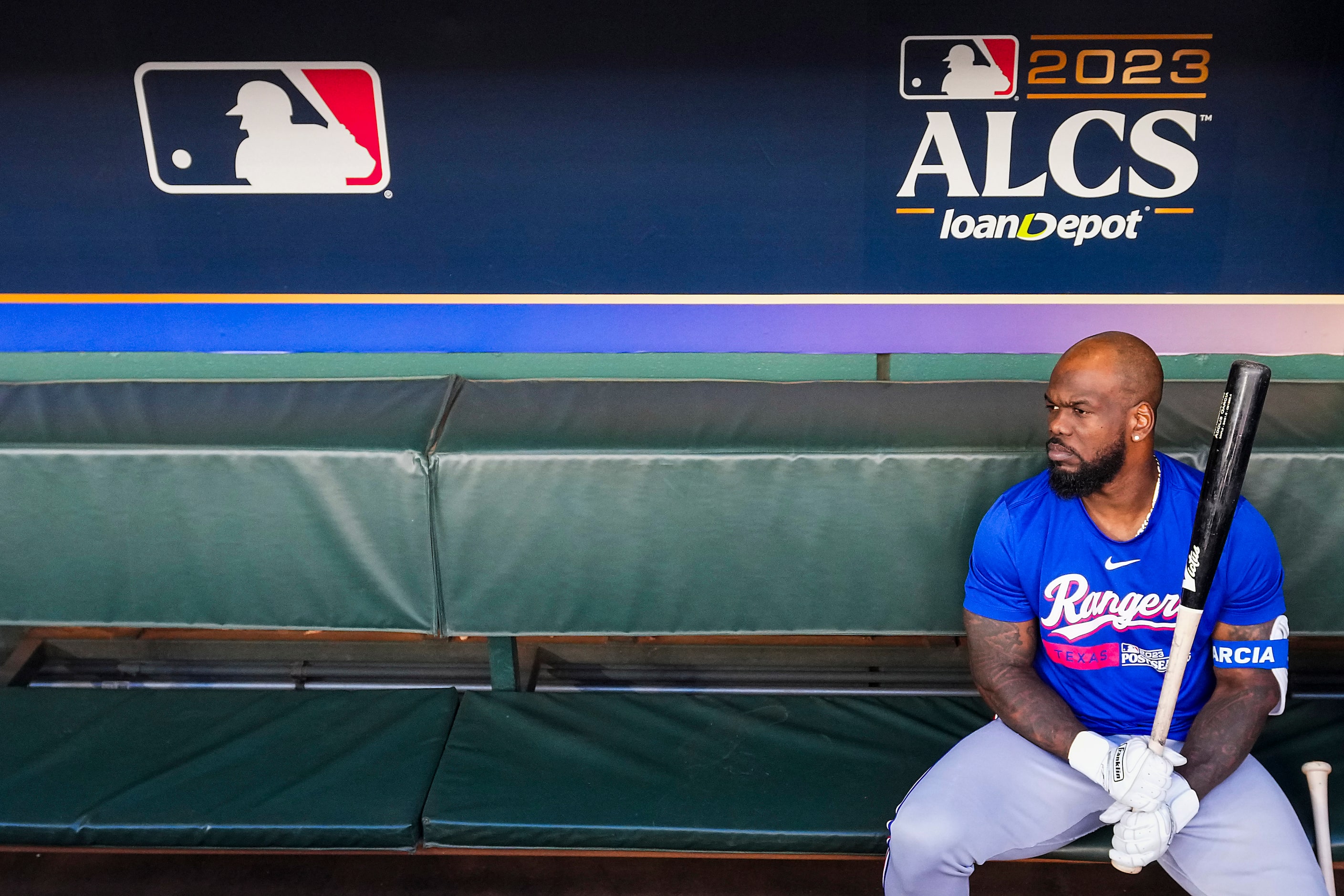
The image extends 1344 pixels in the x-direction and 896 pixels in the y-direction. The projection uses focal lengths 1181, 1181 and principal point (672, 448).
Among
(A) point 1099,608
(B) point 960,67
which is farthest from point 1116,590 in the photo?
(B) point 960,67

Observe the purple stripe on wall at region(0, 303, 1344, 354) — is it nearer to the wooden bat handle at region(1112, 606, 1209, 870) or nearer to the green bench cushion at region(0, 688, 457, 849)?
the green bench cushion at region(0, 688, 457, 849)

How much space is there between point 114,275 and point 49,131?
1.13ft

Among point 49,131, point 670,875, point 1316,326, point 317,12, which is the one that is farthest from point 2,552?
point 1316,326

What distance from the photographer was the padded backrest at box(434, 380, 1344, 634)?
238 centimetres

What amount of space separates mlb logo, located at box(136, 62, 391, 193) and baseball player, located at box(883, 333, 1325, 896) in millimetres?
1616

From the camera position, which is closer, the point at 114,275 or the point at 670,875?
the point at 670,875

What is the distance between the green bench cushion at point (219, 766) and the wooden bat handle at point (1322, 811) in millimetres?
1599

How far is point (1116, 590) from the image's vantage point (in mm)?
2148

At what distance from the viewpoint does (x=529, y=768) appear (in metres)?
2.35

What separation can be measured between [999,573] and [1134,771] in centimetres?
42

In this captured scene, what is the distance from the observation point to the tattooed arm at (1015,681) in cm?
214

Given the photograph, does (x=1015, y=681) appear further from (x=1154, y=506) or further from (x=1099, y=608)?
(x=1154, y=506)

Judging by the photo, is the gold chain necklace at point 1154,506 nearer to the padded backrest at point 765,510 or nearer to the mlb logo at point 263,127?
the padded backrest at point 765,510

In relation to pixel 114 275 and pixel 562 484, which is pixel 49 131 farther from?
pixel 562 484
